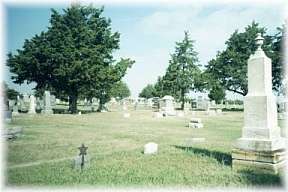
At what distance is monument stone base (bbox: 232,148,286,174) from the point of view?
7.50m

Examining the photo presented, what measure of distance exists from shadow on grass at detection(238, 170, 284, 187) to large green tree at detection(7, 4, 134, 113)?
1098 inches

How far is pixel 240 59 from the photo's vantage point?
5769 centimetres

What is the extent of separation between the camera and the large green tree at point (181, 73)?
58.1m

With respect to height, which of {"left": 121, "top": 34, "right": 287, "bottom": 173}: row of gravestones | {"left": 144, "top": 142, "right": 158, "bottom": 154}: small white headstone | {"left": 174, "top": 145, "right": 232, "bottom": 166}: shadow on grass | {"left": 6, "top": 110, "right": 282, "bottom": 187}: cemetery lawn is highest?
{"left": 121, "top": 34, "right": 287, "bottom": 173}: row of gravestones

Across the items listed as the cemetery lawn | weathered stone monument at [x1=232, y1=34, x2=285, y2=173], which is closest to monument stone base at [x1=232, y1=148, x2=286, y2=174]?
weathered stone monument at [x1=232, y1=34, x2=285, y2=173]

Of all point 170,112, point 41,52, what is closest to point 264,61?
point 170,112

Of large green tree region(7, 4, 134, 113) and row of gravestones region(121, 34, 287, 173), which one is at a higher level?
large green tree region(7, 4, 134, 113)

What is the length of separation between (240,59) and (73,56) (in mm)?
34621

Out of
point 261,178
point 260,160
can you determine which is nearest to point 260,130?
point 260,160

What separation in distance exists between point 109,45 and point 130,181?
33.9 meters

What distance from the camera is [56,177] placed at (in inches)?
285

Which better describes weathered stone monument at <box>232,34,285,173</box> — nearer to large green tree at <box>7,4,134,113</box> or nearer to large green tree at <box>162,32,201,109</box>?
large green tree at <box>7,4,134,113</box>

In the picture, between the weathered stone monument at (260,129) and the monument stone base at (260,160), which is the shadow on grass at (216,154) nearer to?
the monument stone base at (260,160)

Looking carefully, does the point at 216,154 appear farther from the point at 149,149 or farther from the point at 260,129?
the point at 260,129
